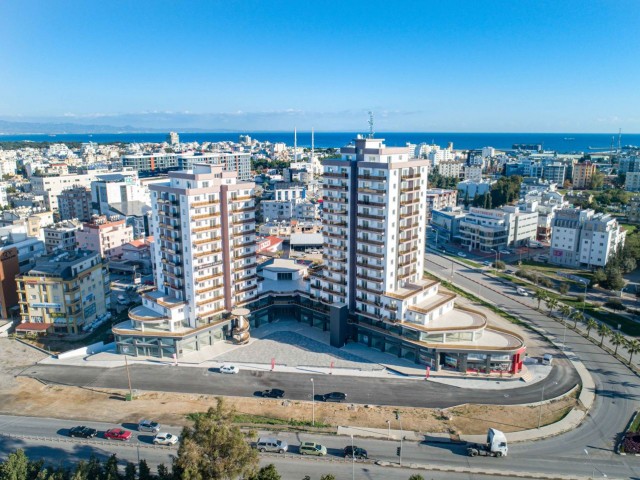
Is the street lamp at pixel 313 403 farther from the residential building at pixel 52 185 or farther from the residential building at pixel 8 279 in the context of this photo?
the residential building at pixel 52 185

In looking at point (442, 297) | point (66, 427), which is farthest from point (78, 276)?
point (442, 297)

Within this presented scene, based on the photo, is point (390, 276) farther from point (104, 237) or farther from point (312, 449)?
point (104, 237)

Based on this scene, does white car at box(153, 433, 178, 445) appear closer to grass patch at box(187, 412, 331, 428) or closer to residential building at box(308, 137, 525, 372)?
grass patch at box(187, 412, 331, 428)

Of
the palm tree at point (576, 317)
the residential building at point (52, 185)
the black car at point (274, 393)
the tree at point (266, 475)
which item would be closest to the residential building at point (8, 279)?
the black car at point (274, 393)

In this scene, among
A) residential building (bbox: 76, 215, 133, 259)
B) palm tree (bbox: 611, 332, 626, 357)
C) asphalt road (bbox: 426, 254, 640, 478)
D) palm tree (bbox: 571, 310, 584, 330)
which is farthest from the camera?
residential building (bbox: 76, 215, 133, 259)

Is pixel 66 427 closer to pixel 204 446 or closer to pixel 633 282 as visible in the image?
pixel 204 446

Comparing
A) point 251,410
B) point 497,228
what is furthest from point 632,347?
point 497,228

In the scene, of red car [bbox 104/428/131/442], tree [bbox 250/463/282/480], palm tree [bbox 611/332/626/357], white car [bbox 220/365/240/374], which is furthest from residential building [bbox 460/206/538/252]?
tree [bbox 250/463/282/480]
